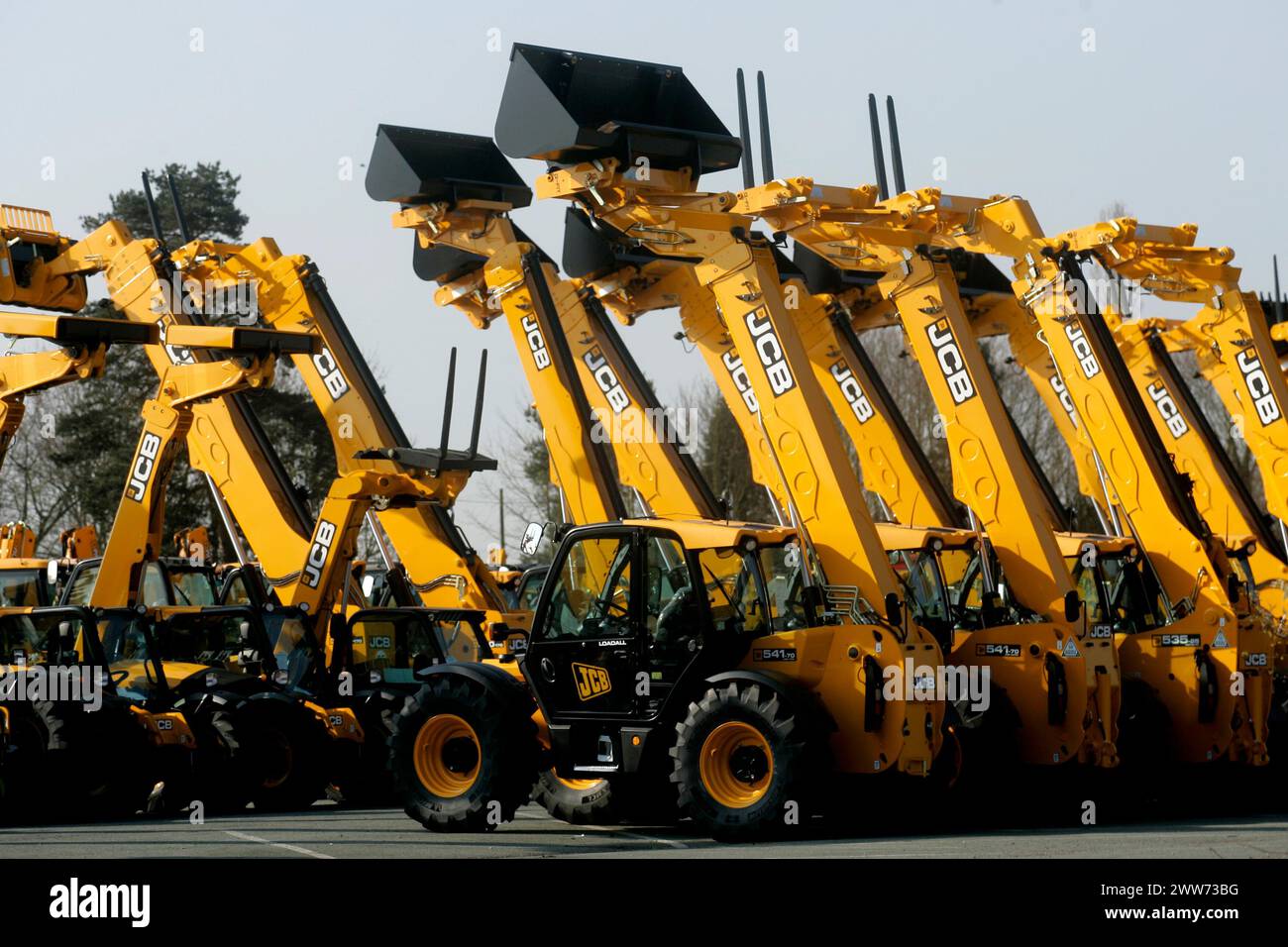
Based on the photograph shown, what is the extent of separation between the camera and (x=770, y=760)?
1302 cm

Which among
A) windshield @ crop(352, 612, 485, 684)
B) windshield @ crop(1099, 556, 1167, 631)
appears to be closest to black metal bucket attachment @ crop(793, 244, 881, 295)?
windshield @ crop(1099, 556, 1167, 631)

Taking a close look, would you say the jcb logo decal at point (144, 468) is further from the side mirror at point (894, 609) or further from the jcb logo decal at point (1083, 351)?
the jcb logo decal at point (1083, 351)

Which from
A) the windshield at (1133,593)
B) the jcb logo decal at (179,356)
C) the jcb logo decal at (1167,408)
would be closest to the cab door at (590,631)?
the windshield at (1133,593)

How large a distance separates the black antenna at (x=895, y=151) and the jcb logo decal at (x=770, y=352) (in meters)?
6.48

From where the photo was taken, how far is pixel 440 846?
42.2ft

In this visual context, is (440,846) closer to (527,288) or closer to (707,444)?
(527,288)

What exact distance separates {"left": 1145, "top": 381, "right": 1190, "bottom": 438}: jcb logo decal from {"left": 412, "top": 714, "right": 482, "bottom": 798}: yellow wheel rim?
41.8 ft

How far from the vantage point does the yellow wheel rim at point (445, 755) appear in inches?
558

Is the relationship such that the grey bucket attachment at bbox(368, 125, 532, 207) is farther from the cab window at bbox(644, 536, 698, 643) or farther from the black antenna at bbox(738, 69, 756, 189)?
the cab window at bbox(644, 536, 698, 643)

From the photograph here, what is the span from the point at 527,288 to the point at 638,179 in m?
5.33

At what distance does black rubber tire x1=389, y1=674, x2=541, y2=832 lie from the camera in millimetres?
13766

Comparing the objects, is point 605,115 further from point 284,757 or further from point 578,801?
point 284,757
